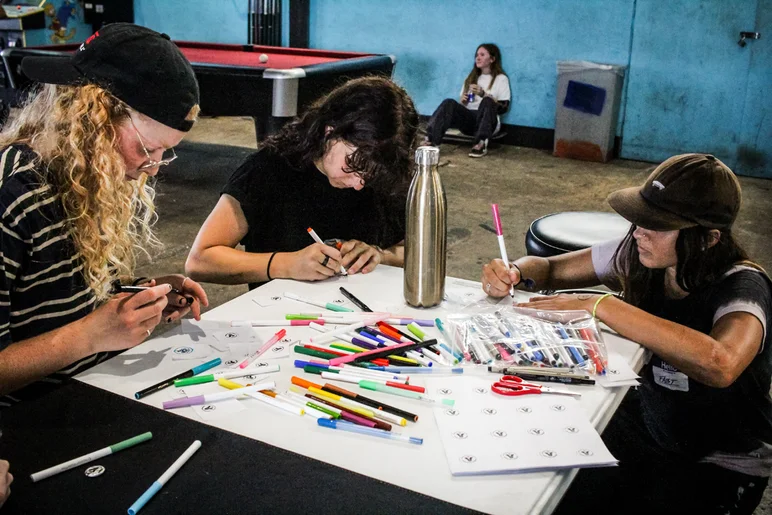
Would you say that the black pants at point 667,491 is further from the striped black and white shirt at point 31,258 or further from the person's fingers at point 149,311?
the striped black and white shirt at point 31,258

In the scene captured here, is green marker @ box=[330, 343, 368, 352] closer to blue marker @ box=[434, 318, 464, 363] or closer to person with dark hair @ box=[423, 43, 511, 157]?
blue marker @ box=[434, 318, 464, 363]

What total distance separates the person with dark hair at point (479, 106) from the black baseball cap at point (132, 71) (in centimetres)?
536

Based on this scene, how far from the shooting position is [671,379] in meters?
1.65

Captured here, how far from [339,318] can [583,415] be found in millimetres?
584

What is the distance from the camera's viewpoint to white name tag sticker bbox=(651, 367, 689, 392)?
163cm

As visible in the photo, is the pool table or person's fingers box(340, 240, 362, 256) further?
the pool table

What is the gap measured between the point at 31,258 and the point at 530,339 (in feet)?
3.18

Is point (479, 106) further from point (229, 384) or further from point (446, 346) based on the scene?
point (229, 384)

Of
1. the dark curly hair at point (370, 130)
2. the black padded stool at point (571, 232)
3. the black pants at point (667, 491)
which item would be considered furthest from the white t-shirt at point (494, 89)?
the black pants at point (667, 491)

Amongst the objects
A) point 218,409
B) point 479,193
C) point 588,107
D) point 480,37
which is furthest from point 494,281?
point 480,37

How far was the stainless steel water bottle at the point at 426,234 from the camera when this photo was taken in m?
1.62

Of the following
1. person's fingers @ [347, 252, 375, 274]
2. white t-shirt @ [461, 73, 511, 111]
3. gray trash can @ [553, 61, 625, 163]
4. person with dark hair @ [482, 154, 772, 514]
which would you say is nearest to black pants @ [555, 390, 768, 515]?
person with dark hair @ [482, 154, 772, 514]

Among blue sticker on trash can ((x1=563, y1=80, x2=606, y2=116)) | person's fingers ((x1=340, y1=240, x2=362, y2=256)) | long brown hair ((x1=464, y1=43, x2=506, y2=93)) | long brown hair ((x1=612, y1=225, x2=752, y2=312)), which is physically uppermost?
long brown hair ((x1=464, y1=43, x2=506, y2=93))

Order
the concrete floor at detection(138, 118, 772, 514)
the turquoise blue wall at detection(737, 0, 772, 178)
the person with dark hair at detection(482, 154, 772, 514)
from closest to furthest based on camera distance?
the person with dark hair at detection(482, 154, 772, 514), the concrete floor at detection(138, 118, 772, 514), the turquoise blue wall at detection(737, 0, 772, 178)
